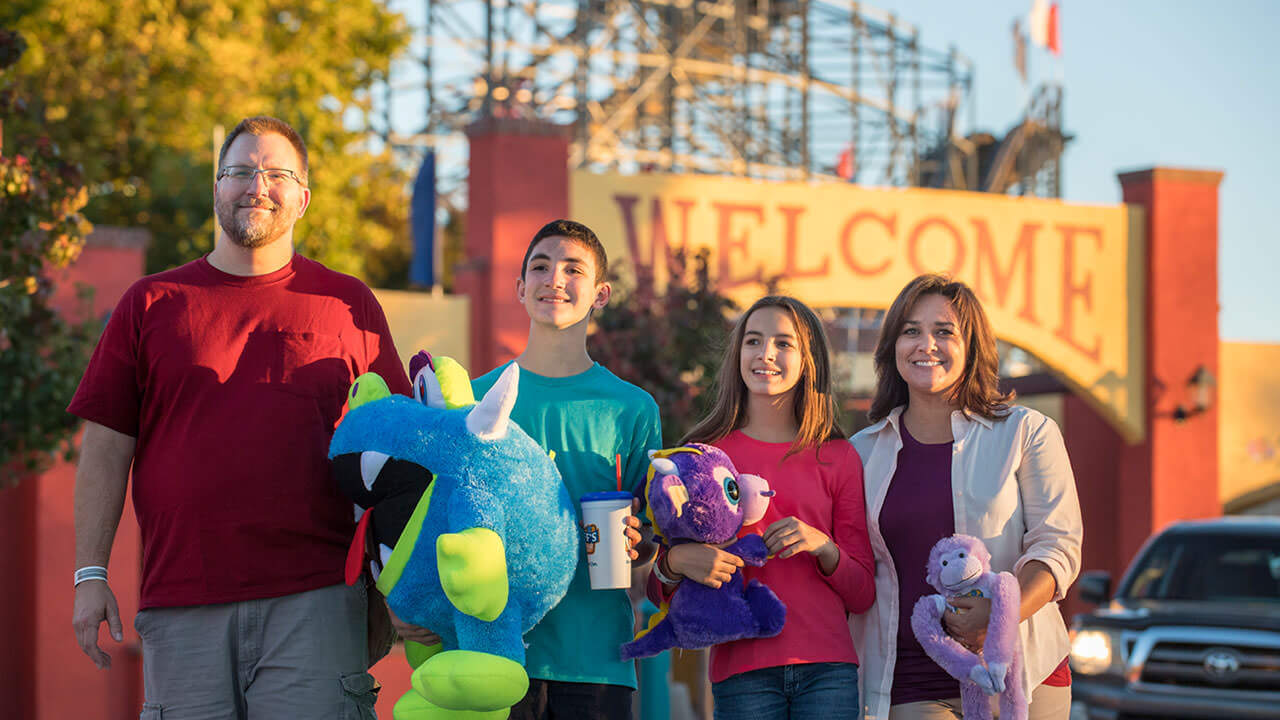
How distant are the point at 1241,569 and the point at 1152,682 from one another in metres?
1.08

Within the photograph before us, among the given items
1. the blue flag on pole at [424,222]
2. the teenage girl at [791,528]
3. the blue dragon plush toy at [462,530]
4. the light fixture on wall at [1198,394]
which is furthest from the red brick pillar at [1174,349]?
the blue dragon plush toy at [462,530]

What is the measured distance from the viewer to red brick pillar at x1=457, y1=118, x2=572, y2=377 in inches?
424

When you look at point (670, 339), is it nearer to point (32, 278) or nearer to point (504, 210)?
point (504, 210)

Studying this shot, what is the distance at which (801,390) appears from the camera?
12.4 ft

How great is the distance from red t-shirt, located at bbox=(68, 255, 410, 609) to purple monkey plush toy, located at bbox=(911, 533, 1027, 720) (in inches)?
62.1

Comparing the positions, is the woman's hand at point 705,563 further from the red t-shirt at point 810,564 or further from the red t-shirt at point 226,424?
the red t-shirt at point 226,424

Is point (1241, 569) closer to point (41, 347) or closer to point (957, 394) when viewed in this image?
point (957, 394)

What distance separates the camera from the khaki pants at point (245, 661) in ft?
10.6

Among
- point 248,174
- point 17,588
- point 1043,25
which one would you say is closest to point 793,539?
point 248,174

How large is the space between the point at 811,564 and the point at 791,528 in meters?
0.23

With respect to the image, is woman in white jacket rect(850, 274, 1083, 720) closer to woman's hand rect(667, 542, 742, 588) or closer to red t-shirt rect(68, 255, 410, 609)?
woman's hand rect(667, 542, 742, 588)

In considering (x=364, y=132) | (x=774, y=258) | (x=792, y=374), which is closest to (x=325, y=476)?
(x=792, y=374)

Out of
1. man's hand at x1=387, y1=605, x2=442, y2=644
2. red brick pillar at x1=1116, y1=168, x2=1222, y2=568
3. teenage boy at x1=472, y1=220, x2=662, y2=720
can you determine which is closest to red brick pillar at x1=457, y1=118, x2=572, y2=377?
red brick pillar at x1=1116, y1=168, x2=1222, y2=568

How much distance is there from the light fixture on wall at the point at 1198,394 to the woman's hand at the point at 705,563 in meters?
11.5
